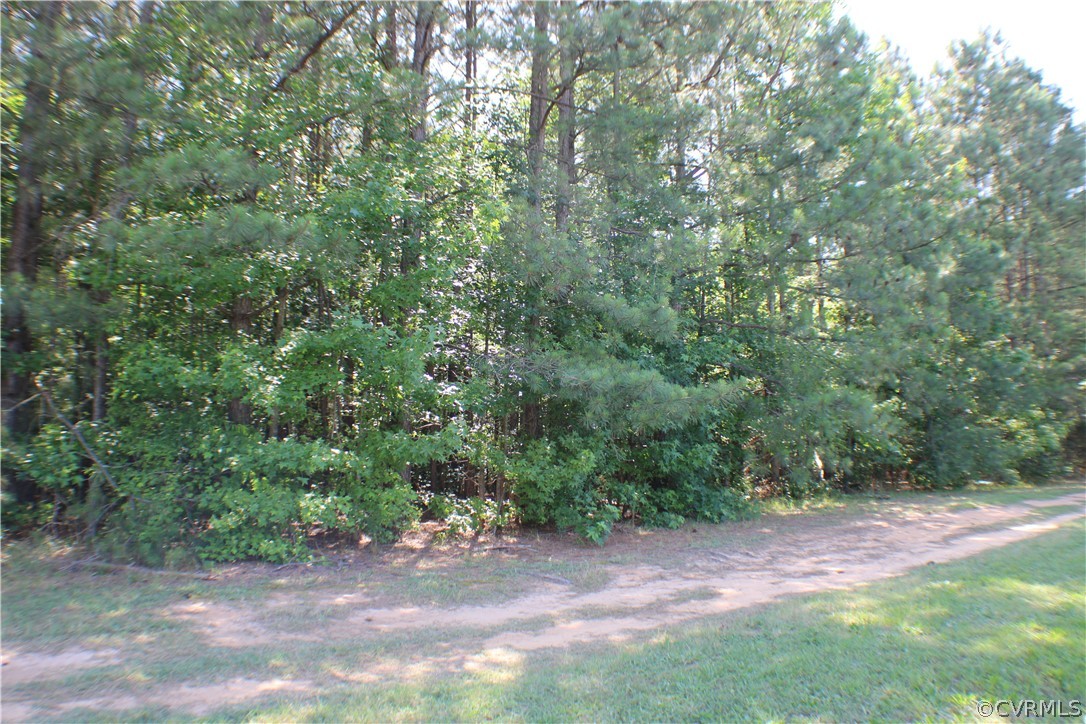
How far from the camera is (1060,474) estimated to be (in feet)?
66.8

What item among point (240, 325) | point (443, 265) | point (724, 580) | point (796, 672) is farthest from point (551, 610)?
point (240, 325)

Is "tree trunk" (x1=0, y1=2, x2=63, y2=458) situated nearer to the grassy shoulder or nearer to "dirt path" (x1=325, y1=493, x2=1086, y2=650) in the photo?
"dirt path" (x1=325, y1=493, x2=1086, y2=650)

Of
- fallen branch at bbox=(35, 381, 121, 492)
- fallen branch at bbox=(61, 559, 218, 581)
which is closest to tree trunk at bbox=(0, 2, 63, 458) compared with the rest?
Result: fallen branch at bbox=(35, 381, 121, 492)

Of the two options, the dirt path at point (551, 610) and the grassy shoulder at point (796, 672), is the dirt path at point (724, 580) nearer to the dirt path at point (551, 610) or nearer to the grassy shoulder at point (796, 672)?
the dirt path at point (551, 610)

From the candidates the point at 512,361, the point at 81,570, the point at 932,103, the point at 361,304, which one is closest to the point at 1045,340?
the point at 932,103

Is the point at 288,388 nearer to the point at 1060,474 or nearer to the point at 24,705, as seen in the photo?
the point at 24,705

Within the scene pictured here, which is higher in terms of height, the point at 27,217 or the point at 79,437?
the point at 27,217

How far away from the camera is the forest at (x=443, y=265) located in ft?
28.1

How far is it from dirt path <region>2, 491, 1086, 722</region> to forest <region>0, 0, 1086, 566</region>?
6.12 feet

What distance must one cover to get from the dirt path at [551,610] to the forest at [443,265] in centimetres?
186

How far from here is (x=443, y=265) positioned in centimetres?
1008

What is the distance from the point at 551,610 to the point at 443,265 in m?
5.14

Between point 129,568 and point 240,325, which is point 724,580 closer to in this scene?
point 129,568

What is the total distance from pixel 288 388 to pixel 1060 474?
22.2 m
